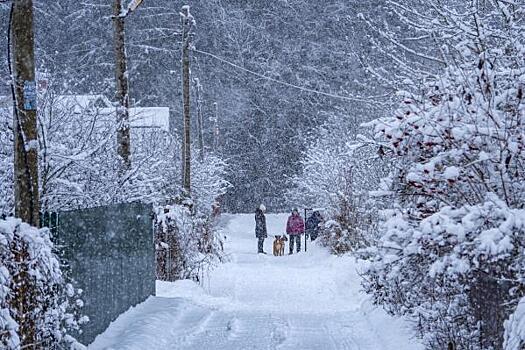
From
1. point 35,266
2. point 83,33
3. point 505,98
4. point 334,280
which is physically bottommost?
point 334,280

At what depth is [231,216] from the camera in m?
52.7

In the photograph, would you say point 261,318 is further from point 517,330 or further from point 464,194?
point 517,330

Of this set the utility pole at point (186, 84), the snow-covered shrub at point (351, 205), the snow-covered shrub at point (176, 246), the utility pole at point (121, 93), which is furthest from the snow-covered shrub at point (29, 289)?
the snow-covered shrub at point (351, 205)

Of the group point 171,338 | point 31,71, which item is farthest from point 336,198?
point 31,71

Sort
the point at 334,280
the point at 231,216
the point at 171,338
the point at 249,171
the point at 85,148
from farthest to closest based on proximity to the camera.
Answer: the point at 249,171 → the point at 231,216 → the point at 334,280 → the point at 85,148 → the point at 171,338

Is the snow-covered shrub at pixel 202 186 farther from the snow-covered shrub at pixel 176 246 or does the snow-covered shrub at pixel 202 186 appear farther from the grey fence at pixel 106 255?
the grey fence at pixel 106 255

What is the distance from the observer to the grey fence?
374 inches

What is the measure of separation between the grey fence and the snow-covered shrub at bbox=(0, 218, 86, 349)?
705 millimetres

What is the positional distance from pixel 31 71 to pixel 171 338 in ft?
14.5

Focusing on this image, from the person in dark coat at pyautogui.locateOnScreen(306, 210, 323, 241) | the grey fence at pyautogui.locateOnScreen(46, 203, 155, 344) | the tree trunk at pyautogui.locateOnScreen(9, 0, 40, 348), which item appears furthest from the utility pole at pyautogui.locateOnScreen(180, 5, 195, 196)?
the tree trunk at pyautogui.locateOnScreen(9, 0, 40, 348)

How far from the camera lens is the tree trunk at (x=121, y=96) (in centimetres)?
1532

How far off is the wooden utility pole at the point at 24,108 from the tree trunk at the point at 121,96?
21.0 ft

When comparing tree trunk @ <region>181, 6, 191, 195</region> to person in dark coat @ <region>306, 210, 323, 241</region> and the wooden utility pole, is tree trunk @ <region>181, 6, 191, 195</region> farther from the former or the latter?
the wooden utility pole

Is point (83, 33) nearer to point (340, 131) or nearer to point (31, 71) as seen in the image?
point (340, 131)
